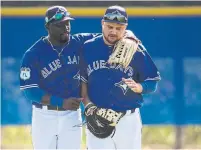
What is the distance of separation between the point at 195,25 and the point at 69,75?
2.53 metres

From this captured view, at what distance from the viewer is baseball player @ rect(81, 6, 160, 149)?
4.44m

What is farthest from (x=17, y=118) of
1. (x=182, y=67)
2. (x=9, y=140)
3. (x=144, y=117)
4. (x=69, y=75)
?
(x=69, y=75)

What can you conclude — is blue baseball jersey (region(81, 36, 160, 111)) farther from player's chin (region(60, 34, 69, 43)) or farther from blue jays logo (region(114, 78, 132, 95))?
player's chin (region(60, 34, 69, 43))

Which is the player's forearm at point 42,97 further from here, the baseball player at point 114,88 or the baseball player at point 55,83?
the baseball player at point 114,88

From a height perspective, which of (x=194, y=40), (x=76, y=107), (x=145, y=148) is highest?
(x=194, y=40)

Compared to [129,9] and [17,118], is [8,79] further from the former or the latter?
[129,9]

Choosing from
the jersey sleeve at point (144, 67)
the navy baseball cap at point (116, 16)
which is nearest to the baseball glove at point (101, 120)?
the jersey sleeve at point (144, 67)

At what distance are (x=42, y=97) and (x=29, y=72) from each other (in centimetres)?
19

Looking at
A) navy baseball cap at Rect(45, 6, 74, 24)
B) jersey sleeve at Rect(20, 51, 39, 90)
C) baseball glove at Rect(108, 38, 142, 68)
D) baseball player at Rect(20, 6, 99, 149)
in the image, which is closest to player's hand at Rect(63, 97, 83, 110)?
baseball player at Rect(20, 6, 99, 149)

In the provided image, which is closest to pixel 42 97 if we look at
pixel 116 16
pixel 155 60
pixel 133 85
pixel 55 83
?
pixel 55 83

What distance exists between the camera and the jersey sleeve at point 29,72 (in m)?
4.62

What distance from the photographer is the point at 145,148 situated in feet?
22.5

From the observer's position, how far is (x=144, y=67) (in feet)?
14.6

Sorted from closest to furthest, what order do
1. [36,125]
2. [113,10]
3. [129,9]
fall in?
[113,10], [36,125], [129,9]
